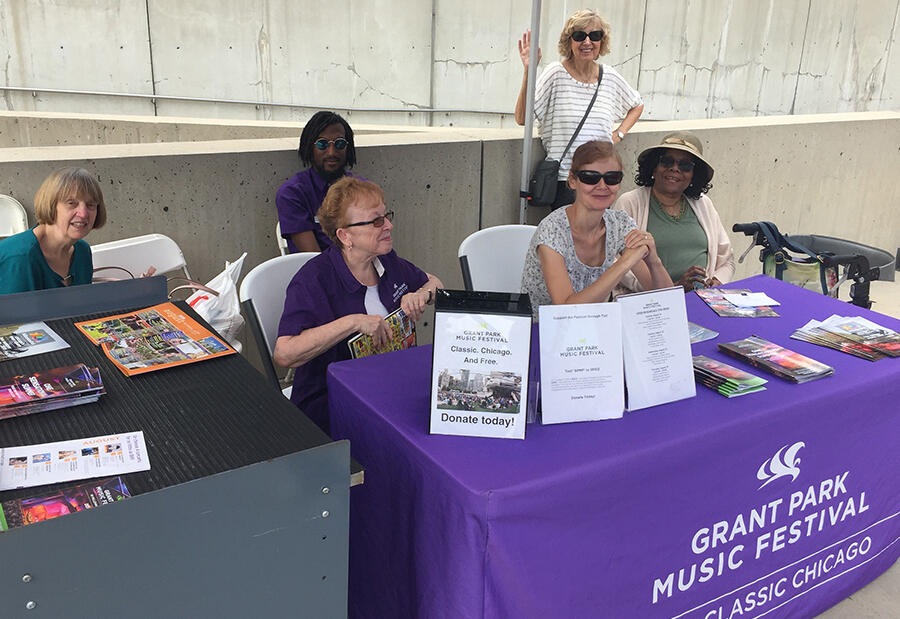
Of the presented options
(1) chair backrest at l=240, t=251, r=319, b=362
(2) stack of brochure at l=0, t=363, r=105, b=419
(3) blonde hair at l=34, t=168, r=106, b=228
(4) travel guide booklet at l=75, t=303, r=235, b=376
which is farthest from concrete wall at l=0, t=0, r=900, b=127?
(2) stack of brochure at l=0, t=363, r=105, b=419

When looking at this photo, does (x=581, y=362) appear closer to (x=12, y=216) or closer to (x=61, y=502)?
(x=61, y=502)

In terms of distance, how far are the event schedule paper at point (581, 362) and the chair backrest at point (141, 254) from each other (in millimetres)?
1771

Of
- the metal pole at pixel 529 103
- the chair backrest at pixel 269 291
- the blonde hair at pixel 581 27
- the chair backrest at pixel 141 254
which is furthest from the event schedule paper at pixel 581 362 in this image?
the blonde hair at pixel 581 27

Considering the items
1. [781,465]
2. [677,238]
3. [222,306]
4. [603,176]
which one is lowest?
[781,465]

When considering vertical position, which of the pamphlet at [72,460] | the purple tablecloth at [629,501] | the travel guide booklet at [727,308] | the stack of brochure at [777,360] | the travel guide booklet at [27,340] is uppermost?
the travel guide booklet at [27,340]

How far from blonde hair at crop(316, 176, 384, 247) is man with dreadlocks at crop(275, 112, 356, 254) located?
31.3 inches

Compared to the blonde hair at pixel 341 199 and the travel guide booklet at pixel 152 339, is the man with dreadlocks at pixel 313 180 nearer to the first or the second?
the blonde hair at pixel 341 199

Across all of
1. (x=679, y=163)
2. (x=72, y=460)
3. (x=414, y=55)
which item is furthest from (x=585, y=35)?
(x=414, y=55)

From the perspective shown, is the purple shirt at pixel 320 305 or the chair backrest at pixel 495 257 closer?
the purple shirt at pixel 320 305

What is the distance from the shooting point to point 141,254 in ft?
8.67

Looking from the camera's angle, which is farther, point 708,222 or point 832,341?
point 708,222

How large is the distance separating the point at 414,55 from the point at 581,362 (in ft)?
29.5

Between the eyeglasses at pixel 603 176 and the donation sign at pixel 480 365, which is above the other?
the eyeglasses at pixel 603 176

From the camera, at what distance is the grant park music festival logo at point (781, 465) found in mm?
1652
